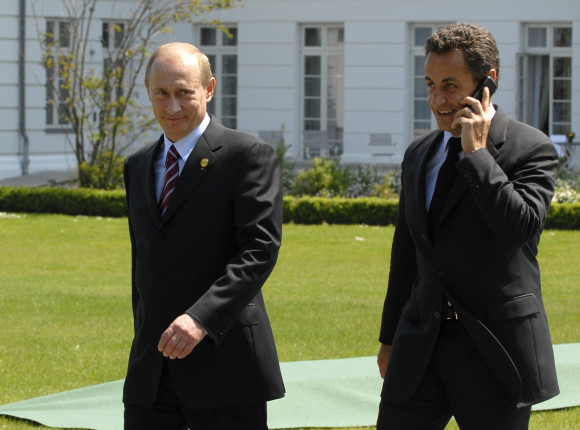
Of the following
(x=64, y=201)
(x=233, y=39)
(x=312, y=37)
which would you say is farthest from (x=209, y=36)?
(x=64, y=201)

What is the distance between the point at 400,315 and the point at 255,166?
74 centimetres

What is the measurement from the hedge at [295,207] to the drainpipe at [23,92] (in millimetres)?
4168

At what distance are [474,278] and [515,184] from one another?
1.02 feet

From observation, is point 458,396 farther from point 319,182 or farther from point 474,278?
point 319,182

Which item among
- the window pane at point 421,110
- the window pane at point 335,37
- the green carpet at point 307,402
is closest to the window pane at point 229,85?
the window pane at point 335,37

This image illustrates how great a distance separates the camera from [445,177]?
3244 millimetres

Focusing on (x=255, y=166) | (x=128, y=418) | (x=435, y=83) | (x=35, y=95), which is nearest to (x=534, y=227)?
(x=435, y=83)

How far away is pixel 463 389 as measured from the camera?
3.18m

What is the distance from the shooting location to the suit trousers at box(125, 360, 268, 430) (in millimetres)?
3285

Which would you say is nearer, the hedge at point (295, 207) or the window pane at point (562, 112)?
the hedge at point (295, 207)

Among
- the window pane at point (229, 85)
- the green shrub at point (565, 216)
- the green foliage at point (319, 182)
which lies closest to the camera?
the green shrub at point (565, 216)

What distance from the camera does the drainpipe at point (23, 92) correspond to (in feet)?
69.3

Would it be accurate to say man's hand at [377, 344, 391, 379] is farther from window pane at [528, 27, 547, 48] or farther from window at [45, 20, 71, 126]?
window pane at [528, 27, 547, 48]

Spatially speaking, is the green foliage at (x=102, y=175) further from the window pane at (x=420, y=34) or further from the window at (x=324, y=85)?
the window pane at (x=420, y=34)
